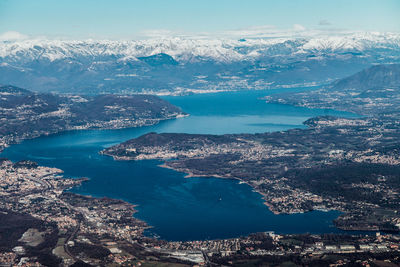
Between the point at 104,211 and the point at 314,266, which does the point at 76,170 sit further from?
the point at 314,266

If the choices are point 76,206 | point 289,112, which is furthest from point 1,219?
point 289,112

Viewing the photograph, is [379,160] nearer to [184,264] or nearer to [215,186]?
[215,186]

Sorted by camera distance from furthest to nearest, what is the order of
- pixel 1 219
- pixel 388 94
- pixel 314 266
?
pixel 388 94
pixel 1 219
pixel 314 266

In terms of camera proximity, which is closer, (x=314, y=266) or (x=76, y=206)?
(x=314, y=266)

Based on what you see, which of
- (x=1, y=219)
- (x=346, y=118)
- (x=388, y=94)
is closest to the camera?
(x=1, y=219)

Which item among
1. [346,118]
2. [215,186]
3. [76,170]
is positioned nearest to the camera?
[215,186]

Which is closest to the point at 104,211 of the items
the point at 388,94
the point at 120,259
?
the point at 120,259
